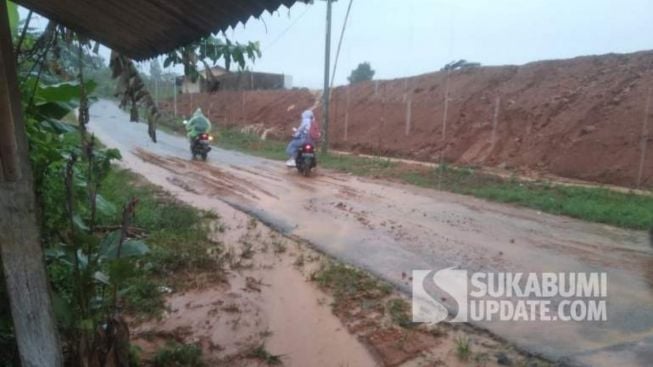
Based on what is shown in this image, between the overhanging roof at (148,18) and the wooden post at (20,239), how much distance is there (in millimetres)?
619

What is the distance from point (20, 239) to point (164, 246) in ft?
12.4

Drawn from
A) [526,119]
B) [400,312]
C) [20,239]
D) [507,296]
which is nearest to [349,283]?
[400,312]

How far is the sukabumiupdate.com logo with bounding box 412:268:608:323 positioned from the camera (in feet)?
15.3

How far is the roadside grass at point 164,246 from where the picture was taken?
4.88 metres

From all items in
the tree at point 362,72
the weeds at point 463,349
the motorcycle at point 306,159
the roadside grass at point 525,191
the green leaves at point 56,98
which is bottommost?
the weeds at point 463,349

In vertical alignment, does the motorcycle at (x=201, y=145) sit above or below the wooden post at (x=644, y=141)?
below

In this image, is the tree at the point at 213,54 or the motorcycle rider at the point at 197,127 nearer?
the tree at the point at 213,54

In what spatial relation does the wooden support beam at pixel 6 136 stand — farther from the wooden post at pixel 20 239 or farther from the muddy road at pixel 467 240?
the muddy road at pixel 467 240

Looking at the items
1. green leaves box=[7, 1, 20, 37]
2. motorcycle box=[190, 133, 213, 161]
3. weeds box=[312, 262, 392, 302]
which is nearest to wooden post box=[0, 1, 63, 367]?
green leaves box=[7, 1, 20, 37]

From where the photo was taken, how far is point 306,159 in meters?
13.9

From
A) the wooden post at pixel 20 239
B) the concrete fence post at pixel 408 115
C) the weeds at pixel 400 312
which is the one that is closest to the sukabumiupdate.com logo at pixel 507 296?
the weeds at pixel 400 312

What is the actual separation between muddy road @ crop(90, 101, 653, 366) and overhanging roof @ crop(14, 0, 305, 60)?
121 inches

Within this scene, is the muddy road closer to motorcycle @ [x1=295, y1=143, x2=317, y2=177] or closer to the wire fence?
motorcycle @ [x1=295, y1=143, x2=317, y2=177]

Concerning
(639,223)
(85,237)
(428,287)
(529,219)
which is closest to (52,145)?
(85,237)
